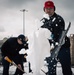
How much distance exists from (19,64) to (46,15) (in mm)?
→ 3404

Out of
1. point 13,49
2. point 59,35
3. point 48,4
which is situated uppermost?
point 48,4

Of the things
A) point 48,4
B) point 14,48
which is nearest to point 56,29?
point 48,4

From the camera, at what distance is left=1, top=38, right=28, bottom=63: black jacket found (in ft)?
26.5

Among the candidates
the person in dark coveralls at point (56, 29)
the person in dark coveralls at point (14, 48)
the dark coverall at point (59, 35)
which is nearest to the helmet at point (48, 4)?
the person in dark coveralls at point (56, 29)

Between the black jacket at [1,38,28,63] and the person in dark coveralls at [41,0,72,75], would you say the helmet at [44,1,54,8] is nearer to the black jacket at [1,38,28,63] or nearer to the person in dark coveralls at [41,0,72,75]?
the person in dark coveralls at [41,0,72,75]

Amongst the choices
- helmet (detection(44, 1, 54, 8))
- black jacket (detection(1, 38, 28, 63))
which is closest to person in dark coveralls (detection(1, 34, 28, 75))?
black jacket (detection(1, 38, 28, 63))

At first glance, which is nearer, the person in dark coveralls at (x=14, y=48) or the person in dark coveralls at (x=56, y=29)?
the person in dark coveralls at (x=56, y=29)

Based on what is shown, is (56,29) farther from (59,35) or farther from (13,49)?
(13,49)

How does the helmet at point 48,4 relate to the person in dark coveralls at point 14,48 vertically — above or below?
above

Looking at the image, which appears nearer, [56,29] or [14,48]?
[56,29]

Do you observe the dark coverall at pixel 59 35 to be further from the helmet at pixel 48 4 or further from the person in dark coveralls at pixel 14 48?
the person in dark coveralls at pixel 14 48

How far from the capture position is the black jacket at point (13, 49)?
26.5 ft

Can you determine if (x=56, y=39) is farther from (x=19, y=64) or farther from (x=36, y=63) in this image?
(x=19, y=64)

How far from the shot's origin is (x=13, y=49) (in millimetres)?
8281
